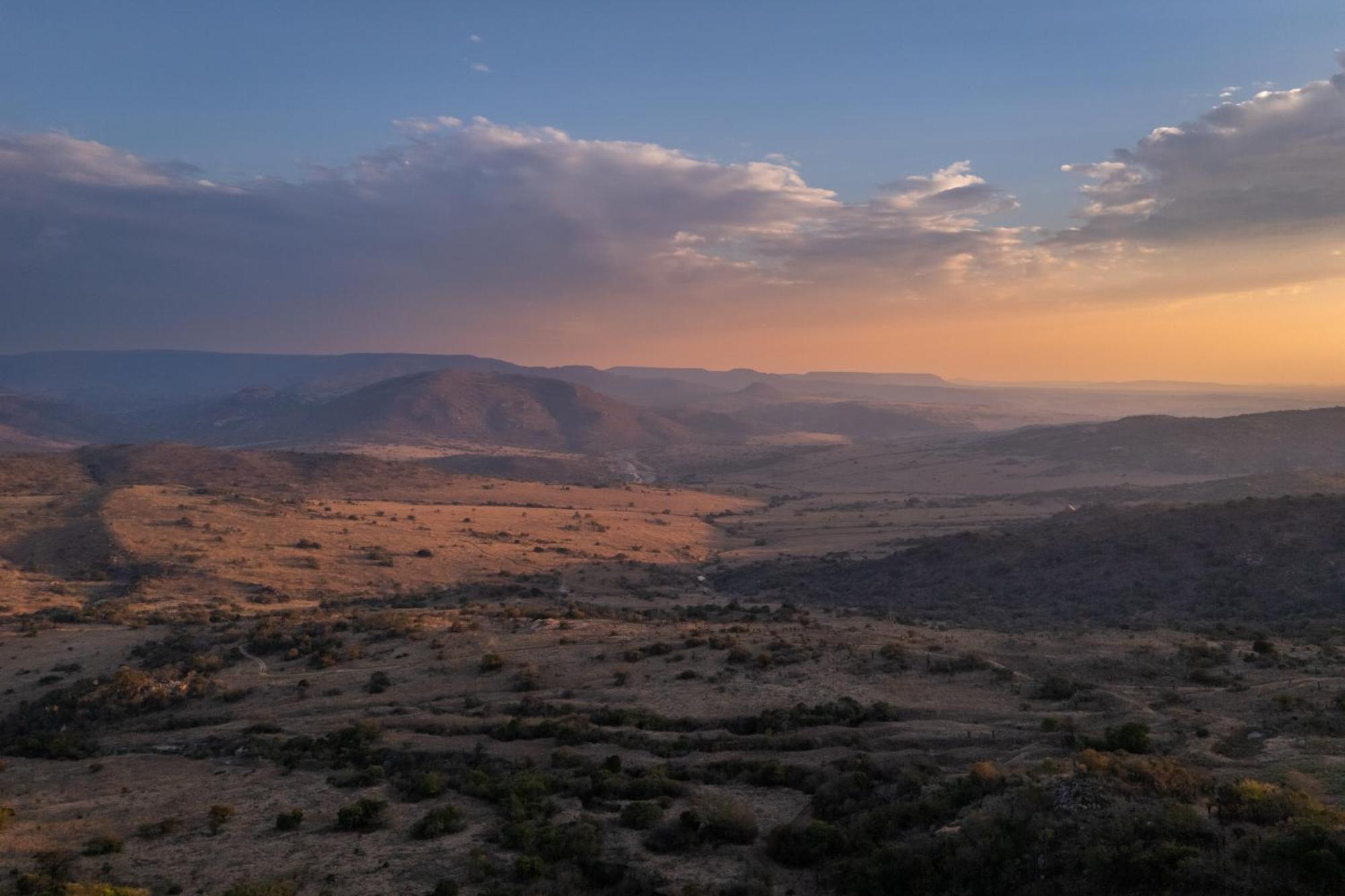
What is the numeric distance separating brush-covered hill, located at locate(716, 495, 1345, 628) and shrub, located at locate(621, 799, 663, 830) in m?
25.2

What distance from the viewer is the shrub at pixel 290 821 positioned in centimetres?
1555

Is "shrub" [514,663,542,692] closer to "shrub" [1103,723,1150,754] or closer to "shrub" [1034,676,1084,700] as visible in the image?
"shrub" [1034,676,1084,700]

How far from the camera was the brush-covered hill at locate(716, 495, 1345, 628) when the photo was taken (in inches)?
1425

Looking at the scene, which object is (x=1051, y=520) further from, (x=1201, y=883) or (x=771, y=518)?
(x=1201, y=883)

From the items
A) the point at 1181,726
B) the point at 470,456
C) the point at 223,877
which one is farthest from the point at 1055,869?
the point at 470,456

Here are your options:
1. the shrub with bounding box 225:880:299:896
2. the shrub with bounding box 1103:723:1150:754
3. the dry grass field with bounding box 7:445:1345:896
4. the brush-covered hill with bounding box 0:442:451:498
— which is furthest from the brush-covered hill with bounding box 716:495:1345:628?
the brush-covered hill with bounding box 0:442:451:498

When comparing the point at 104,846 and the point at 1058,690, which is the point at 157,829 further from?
the point at 1058,690

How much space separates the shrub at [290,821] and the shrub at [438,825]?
8.36 ft

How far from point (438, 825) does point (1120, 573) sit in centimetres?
4038

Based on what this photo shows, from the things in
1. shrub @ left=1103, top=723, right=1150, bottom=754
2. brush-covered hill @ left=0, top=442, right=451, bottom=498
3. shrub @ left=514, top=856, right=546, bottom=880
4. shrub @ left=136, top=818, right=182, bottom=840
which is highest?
shrub @ left=1103, top=723, right=1150, bottom=754

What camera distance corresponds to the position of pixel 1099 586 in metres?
41.8

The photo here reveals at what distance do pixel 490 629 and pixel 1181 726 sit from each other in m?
24.8

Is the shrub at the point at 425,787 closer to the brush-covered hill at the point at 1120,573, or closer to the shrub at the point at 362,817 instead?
the shrub at the point at 362,817

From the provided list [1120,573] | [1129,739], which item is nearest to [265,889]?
[1129,739]
